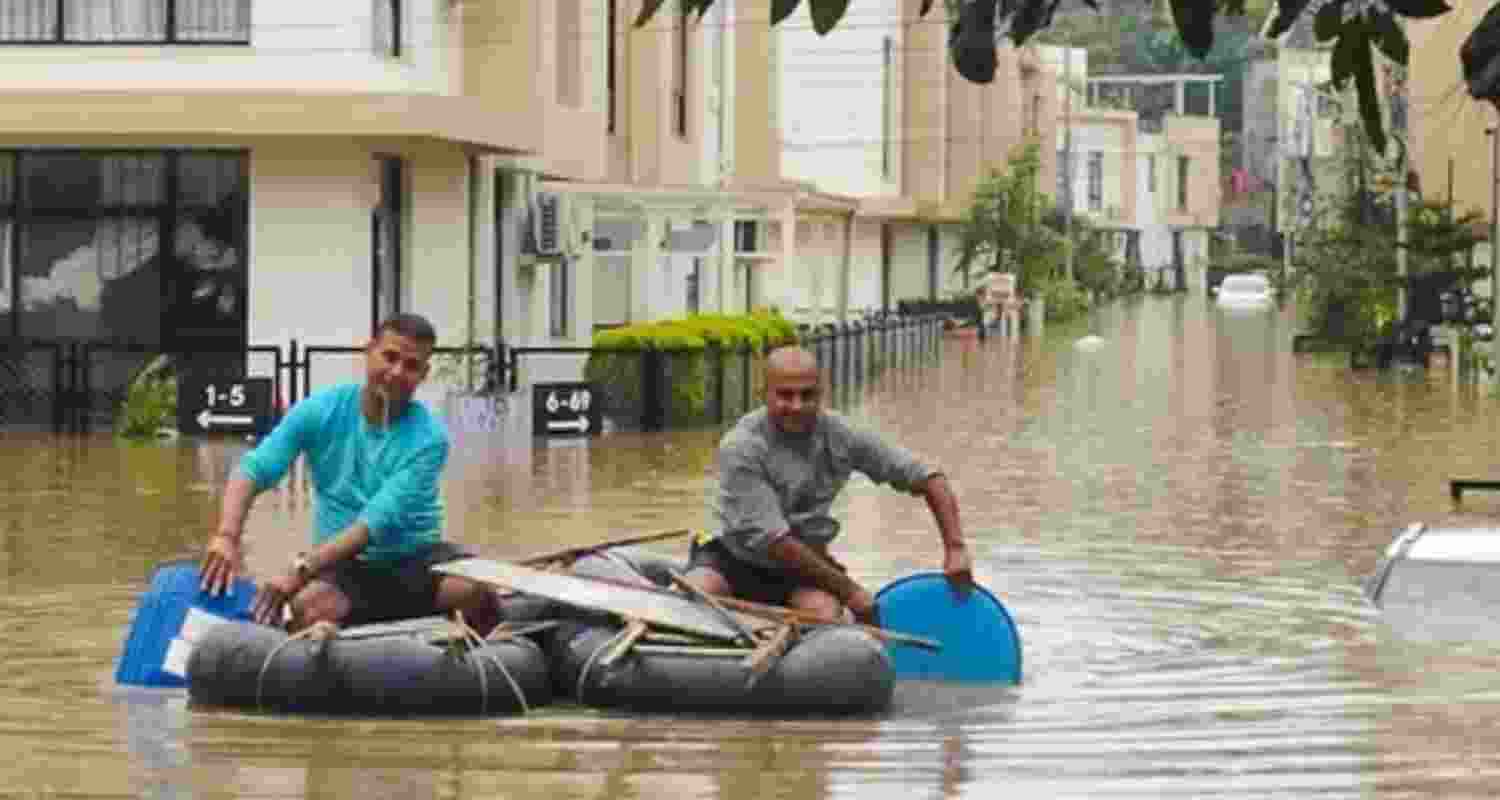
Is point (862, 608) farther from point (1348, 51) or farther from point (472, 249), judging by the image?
point (472, 249)

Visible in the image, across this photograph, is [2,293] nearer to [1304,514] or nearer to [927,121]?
[1304,514]

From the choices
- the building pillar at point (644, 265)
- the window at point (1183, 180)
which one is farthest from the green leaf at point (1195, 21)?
the window at point (1183, 180)

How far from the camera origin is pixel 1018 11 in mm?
6180

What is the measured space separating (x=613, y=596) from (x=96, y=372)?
2530cm

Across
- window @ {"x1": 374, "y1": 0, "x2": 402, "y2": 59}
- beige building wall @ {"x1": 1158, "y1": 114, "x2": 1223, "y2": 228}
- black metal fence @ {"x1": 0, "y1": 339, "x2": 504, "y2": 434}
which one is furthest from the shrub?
beige building wall @ {"x1": 1158, "y1": 114, "x2": 1223, "y2": 228}

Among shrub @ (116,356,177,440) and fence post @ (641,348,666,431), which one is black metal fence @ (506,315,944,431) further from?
shrub @ (116,356,177,440)

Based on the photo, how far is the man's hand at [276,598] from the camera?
13.1 metres

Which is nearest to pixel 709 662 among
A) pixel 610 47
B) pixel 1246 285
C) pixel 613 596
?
pixel 613 596

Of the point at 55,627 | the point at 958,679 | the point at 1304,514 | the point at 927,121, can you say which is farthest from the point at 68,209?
the point at 927,121

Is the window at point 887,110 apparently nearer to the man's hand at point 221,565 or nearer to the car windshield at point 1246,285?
the car windshield at point 1246,285

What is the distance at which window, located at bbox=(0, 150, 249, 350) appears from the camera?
38.3 metres

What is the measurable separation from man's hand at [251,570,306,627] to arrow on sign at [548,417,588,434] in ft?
72.6

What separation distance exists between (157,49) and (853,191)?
52.5 metres

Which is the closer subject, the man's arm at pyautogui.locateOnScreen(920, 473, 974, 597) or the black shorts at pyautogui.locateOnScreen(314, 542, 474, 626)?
the black shorts at pyautogui.locateOnScreen(314, 542, 474, 626)
